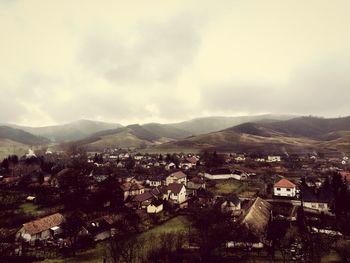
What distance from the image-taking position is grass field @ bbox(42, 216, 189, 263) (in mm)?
36812

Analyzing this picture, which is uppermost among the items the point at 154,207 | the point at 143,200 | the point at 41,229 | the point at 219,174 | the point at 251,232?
the point at 219,174

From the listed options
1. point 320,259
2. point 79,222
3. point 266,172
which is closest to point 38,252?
point 79,222

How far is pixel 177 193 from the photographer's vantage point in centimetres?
6500

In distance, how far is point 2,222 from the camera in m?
49.3

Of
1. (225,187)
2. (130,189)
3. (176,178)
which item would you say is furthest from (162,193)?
(225,187)

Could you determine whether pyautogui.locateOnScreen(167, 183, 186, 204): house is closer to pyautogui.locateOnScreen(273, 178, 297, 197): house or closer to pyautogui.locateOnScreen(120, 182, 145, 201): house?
pyautogui.locateOnScreen(120, 182, 145, 201): house

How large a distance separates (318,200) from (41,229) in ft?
153

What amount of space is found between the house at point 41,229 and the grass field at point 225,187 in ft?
115

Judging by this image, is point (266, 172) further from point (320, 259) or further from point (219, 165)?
point (320, 259)

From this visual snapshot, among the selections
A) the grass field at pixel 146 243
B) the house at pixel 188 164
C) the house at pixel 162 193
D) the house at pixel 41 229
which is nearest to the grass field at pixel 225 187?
the house at pixel 162 193

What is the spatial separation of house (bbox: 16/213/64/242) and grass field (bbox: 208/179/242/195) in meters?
35.2

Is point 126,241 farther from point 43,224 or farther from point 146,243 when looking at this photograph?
point 43,224

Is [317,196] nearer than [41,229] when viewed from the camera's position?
No

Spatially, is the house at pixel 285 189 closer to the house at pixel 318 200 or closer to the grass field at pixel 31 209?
the house at pixel 318 200
